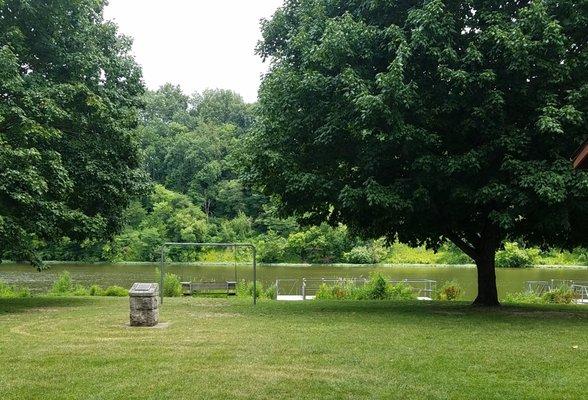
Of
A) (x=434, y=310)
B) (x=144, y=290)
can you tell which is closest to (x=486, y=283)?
(x=434, y=310)

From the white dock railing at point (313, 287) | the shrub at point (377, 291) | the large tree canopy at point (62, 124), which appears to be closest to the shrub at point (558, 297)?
the white dock railing at point (313, 287)

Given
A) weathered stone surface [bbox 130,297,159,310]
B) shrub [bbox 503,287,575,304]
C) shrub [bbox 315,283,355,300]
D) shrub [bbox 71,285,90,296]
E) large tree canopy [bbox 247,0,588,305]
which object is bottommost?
shrub [bbox 503,287,575,304]

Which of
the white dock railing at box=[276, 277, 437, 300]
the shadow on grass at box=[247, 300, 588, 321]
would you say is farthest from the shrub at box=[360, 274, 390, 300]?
the shadow on grass at box=[247, 300, 588, 321]

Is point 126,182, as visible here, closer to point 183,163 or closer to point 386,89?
point 386,89

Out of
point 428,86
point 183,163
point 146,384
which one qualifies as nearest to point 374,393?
point 146,384

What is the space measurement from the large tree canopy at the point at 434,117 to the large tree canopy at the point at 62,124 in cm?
488

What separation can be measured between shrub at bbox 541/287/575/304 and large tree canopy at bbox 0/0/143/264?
50.4ft

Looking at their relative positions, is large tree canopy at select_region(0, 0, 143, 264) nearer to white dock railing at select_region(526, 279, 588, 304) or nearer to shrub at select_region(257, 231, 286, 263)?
white dock railing at select_region(526, 279, 588, 304)

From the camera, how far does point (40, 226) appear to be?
15.3 metres

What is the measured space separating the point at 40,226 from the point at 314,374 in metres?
10.2

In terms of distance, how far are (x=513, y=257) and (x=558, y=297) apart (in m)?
32.2

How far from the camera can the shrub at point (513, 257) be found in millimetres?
52719

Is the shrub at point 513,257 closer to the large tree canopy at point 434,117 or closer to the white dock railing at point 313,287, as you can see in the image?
the white dock railing at point 313,287

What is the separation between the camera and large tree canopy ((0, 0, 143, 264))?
1477 centimetres
